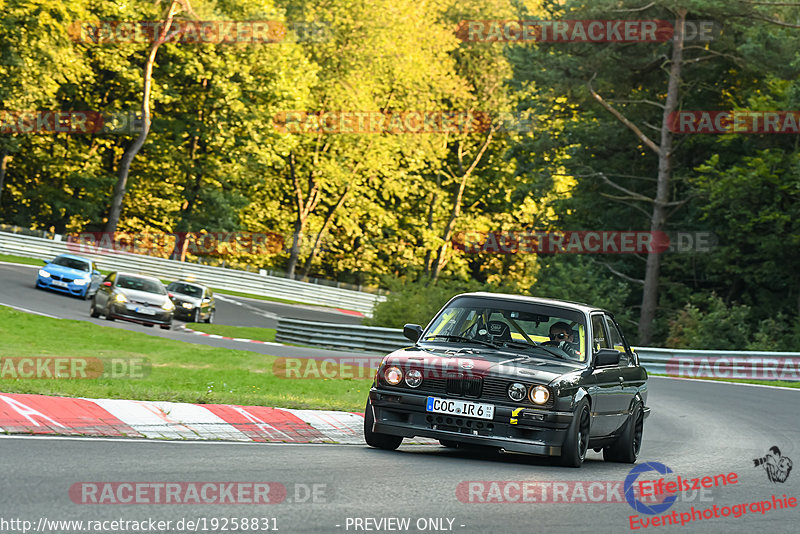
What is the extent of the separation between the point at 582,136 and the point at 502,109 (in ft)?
81.5

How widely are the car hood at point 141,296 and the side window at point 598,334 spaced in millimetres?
20392

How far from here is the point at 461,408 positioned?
9.58m

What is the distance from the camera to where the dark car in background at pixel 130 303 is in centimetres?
2986

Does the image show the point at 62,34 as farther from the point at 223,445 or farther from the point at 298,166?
the point at 223,445

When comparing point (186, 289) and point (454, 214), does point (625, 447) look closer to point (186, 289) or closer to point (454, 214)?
point (186, 289)

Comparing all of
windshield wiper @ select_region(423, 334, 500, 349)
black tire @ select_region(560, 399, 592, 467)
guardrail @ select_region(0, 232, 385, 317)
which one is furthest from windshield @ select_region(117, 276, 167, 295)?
black tire @ select_region(560, 399, 592, 467)

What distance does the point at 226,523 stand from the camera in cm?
606

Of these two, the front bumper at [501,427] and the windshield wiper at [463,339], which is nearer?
the front bumper at [501,427]

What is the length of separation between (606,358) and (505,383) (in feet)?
4.70

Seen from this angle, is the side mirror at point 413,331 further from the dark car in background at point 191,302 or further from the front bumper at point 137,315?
the dark car in background at point 191,302

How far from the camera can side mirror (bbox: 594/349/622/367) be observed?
10.5 metres

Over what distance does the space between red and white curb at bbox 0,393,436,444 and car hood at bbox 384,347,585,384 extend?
1623mm

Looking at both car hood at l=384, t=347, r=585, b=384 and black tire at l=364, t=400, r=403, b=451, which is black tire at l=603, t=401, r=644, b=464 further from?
black tire at l=364, t=400, r=403, b=451

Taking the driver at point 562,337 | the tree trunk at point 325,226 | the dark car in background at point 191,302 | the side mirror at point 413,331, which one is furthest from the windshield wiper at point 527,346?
the tree trunk at point 325,226
